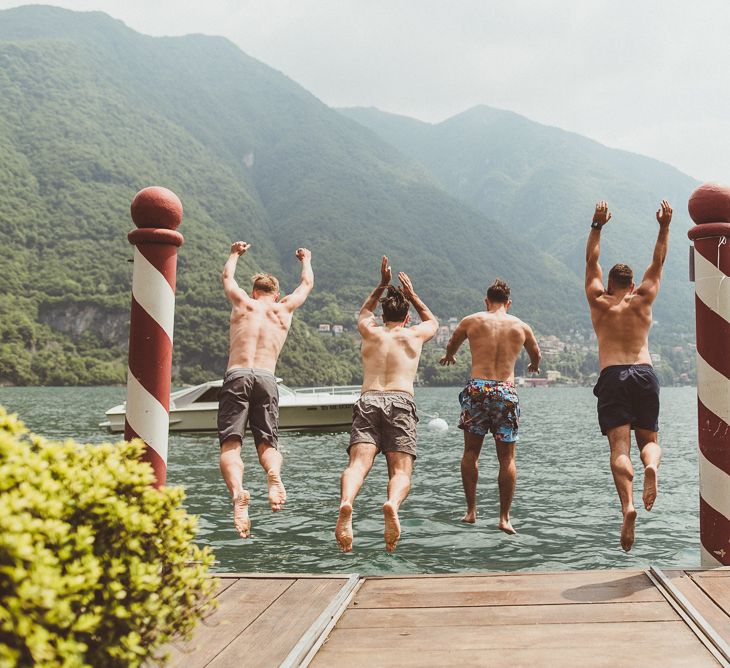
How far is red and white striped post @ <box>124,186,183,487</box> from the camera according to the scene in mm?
3713

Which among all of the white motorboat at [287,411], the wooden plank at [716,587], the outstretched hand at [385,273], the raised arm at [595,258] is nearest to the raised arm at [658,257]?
the raised arm at [595,258]

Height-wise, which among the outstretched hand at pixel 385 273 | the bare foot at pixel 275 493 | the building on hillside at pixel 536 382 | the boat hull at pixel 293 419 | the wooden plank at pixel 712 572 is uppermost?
the outstretched hand at pixel 385 273

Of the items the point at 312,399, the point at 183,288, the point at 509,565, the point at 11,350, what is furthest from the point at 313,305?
the point at 509,565

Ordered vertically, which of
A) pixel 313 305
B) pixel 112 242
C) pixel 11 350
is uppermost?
pixel 112 242

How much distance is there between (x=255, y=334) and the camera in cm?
549

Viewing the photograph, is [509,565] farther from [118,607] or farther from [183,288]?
[183,288]

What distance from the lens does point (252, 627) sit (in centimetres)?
303

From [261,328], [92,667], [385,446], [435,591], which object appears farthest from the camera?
[261,328]

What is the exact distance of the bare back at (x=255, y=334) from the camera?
546cm

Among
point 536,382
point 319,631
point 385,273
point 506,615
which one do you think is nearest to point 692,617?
point 506,615

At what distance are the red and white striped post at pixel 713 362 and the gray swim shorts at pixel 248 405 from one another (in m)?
3.03

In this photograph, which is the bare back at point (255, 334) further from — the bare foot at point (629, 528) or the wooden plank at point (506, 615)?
the bare foot at point (629, 528)

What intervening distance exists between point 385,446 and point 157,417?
1891mm

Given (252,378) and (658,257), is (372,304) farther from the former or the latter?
(658,257)
